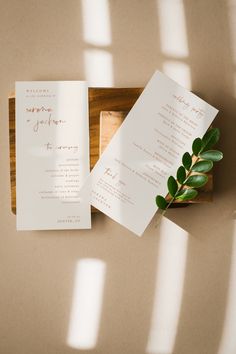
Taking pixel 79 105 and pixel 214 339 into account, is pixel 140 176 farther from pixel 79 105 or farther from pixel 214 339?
pixel 214 339

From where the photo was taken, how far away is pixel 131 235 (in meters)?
0.83

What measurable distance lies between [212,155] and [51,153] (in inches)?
12.9

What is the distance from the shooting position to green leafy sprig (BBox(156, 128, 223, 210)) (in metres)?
0.74

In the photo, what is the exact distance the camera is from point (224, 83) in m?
0.82

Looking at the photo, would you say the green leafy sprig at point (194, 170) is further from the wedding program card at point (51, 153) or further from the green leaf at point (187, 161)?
the wedding program card at point (51, 153)

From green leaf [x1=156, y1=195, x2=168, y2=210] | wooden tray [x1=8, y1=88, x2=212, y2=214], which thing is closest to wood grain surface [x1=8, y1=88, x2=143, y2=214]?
wooden tray [x1=8, y1=88, x2=212, y2=214]

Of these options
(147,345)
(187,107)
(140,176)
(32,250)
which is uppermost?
(187,107)

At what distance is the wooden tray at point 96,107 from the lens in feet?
2.60

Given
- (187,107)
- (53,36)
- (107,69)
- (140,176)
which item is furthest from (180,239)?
(53,36)

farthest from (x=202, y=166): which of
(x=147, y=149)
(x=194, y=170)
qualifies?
(x=147, y=149)

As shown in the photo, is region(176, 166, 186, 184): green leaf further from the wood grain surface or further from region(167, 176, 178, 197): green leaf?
the wood grain surface

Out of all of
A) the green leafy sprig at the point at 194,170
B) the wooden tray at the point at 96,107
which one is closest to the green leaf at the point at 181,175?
the green leafy sprig at the point at 194,170

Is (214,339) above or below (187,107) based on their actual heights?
below

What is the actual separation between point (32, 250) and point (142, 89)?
0.41 meters
